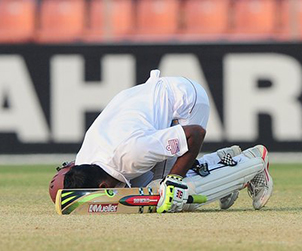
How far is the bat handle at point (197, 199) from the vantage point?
5.91 metres

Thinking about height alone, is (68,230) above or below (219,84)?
above

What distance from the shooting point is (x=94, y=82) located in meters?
13.1

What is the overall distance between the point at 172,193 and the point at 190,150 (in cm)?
30

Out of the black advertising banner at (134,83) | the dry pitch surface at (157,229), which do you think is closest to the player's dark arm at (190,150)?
the dry pitch surface at (157,229)

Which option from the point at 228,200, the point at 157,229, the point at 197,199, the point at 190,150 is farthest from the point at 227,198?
the point at 157,229

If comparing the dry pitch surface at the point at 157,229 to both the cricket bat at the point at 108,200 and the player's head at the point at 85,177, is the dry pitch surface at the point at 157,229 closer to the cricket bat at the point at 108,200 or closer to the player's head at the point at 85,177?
the cricket bat at the point at 108,200

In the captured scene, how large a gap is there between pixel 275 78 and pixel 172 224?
7796 mm

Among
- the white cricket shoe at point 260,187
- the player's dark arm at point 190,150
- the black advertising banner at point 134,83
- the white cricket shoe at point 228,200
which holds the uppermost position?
the player's dark arm at point 190,150

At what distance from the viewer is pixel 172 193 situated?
575 centimetres

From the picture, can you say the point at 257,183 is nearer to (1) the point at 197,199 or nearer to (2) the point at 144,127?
(1) the point at 197,199

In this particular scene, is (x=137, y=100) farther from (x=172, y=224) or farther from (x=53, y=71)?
(x=53, y=71)

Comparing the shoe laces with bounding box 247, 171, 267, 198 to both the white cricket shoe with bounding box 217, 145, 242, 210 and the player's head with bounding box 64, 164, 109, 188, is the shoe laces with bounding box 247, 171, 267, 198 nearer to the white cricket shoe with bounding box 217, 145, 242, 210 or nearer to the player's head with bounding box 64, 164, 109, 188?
the white cricket shoe with bounding box 217, 145, 242, 210

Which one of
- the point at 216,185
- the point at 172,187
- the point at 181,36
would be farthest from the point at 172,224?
the point at 181,36

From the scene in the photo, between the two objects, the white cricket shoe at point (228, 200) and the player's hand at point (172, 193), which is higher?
the player's hand at point (172, 193)
